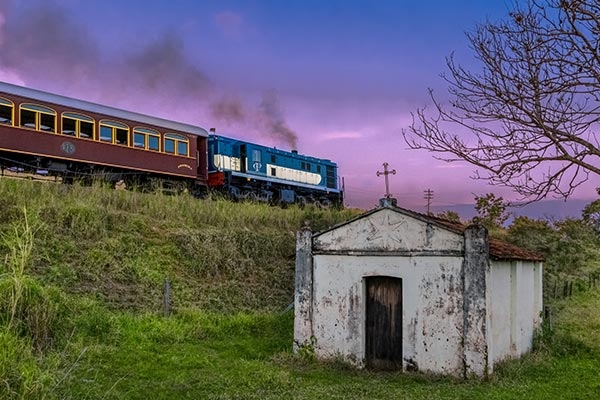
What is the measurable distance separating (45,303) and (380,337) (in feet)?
20.2

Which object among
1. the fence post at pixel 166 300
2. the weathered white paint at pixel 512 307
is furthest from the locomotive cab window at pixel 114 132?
the weathered white paint at pixel 512 307

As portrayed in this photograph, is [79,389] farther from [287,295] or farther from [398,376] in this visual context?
[287,295]

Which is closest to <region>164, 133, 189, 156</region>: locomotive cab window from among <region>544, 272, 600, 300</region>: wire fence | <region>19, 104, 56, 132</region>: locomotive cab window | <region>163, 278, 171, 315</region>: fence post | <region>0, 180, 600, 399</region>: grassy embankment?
<region>0, 180, 600, 399</region>: grassy embankment

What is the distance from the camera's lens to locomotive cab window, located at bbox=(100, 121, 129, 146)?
765 inches

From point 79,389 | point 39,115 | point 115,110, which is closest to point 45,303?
point 79,389

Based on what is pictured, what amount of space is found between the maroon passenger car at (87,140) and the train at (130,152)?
3 centimetres

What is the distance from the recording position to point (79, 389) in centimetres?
783

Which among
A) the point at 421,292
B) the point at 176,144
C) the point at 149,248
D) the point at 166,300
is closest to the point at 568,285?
the point at 421,292

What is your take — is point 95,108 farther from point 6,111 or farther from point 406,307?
point 406,307

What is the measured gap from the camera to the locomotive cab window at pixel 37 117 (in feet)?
56.2

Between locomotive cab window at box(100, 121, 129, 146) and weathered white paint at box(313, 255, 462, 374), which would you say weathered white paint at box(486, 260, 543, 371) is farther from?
locomotive cab window at box(100, 121, 129, 146)

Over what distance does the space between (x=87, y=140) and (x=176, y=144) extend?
415 cm

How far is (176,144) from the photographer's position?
2236cm

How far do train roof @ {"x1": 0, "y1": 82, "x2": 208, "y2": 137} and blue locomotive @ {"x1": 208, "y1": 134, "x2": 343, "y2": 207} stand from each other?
1.72 m
